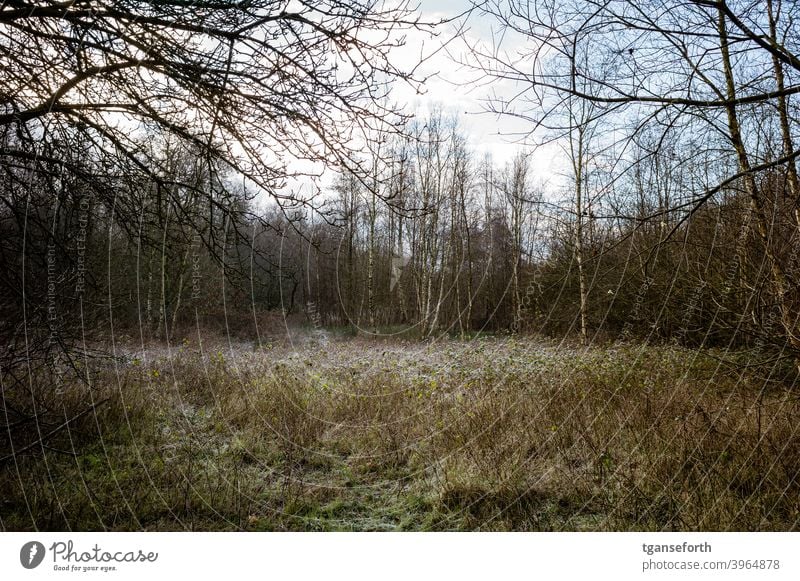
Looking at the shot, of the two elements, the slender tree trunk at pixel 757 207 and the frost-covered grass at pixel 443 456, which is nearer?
the frost-covered grass at pixel 443 456

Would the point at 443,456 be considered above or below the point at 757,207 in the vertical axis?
below

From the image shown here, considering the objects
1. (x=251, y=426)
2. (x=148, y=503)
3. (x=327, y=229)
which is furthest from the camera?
(x=251, y=426)

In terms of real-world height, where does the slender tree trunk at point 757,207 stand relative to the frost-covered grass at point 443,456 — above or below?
above

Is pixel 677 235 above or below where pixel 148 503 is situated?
above

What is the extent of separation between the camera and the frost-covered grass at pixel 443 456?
243cm

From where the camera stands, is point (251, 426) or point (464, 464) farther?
point (251, 426)

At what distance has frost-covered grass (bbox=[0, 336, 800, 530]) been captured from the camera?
2428 mm

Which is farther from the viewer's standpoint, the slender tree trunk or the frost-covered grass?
the slender tree trunk

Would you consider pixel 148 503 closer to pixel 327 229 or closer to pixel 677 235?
pixel 327 229

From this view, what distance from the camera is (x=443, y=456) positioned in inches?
125

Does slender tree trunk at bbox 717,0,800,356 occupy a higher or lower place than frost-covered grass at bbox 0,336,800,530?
higher

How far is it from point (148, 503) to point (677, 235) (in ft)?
12.2
